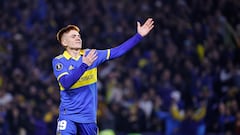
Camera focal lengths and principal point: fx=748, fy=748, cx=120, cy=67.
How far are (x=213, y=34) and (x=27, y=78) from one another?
18.7ft

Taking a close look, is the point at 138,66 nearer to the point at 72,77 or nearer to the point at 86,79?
the point at 86,79

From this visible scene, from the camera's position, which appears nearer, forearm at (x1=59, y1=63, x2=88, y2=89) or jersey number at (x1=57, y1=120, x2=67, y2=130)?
forearm at (x1=59, y1=63, x2=88, y2=89)

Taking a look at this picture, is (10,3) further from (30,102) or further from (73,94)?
(73,94)

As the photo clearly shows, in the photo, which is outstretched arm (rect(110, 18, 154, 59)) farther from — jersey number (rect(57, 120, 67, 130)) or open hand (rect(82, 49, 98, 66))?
jersey number (rect(57, 120, 67, 130))

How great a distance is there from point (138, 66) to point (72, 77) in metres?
11.3

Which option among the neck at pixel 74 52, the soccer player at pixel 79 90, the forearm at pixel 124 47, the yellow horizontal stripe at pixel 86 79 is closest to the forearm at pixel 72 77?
the soccer player at pixel 79 90

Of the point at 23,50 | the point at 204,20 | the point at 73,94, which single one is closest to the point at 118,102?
the point at 23,50

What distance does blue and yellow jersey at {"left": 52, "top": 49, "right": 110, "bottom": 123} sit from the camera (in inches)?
375

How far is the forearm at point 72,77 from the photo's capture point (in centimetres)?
905

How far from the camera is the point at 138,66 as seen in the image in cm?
2038

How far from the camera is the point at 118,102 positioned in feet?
60.9

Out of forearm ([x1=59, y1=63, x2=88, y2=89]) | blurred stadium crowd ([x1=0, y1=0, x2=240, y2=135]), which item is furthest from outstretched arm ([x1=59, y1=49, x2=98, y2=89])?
blurred stadium crowd ([x1=0, y1=0, x2=240, y2=135])

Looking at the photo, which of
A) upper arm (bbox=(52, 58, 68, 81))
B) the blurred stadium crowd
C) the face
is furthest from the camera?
the blurred stadium crowd

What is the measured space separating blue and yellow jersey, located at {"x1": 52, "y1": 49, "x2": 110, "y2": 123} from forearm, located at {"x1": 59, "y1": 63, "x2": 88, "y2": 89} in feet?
0.62
